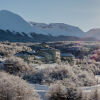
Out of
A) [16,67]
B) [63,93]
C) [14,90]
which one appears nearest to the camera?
[14,90]

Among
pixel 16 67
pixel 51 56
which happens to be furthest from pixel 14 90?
pixel 51 56

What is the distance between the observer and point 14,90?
18656 mm

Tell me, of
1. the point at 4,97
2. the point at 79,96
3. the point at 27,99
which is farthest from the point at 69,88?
the point at 4,97

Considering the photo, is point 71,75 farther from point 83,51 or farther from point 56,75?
point 83,51

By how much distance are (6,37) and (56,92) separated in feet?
480

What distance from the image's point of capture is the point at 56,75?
37.7 meters

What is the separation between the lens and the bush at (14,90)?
18222mm

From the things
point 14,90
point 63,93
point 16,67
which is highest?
point 14,90

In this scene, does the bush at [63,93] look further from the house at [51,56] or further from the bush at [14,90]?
the house at [51,56]

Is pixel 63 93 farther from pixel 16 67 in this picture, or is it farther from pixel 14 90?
pixel 16 67

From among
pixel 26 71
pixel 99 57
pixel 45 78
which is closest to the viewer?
pixel 45 78

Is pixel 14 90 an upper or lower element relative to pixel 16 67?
upper

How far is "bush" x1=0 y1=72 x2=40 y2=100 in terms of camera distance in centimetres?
1822

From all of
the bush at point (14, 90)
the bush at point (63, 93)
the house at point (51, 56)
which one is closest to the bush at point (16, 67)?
the bush at point (63, 93)
